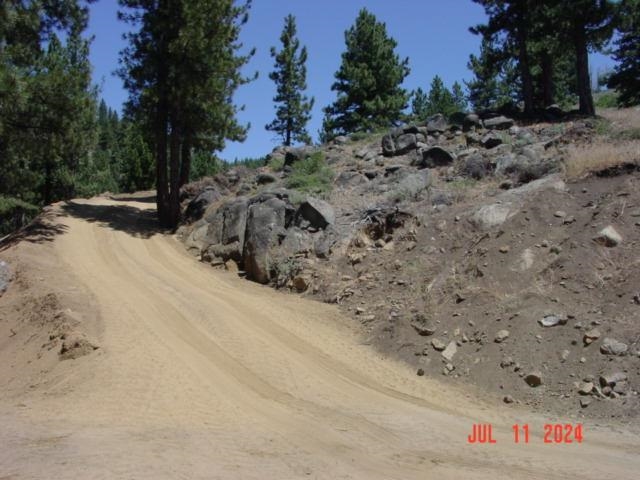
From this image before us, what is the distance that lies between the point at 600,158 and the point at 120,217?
17.4m

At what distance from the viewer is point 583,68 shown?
22.1m

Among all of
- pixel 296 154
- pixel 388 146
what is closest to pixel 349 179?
pixel 388 146

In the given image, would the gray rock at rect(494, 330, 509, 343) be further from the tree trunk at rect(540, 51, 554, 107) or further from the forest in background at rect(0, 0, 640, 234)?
the tree trunk at rect(540, 51, 554, 107)

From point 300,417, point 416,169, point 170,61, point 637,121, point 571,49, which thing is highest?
point 571,49

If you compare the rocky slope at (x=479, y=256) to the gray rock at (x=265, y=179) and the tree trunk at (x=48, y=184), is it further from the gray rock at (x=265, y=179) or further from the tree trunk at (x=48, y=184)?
the tree trunk at (x=48, y=184)

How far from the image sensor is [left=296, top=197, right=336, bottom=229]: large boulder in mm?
15125

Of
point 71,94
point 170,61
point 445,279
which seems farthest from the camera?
point 170,61

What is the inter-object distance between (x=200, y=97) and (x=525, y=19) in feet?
46.4

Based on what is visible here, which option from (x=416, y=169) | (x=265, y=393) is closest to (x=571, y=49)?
(x=416, y=169)

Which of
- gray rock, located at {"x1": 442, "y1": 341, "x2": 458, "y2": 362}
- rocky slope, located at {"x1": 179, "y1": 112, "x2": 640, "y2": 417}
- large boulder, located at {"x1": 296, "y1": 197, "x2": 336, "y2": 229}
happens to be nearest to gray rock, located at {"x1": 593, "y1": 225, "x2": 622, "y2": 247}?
rocky slope, located at {"x1": 179, "y1": 112, "x2": 640, "y2": 417}

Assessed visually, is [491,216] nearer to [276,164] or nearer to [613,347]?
[613,347]

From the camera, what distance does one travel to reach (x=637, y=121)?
57.6 ft

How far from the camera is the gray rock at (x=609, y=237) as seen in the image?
10281 millimetres

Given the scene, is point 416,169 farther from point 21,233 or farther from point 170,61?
point 21,233
